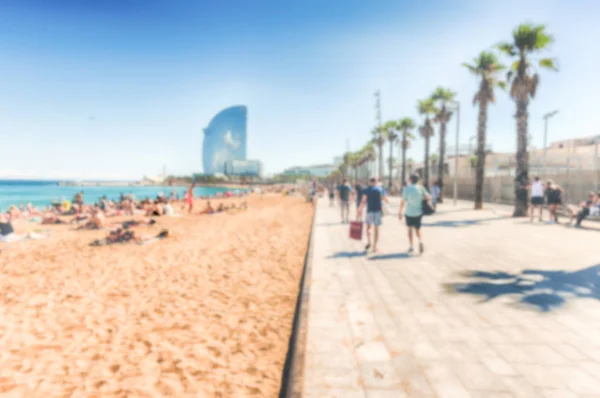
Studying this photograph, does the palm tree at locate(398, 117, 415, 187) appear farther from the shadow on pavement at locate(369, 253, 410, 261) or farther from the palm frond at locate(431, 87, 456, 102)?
the shadow on pavement at locate(369, 253, 410, 261)

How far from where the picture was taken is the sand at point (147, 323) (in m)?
3.46

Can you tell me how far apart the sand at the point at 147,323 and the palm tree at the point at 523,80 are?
1330cm

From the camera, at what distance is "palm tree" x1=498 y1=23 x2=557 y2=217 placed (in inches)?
638

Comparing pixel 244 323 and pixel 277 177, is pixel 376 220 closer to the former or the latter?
pixel 244 323

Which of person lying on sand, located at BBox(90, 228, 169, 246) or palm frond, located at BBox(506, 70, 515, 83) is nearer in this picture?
person lying on sand, located at BBox(90, 228, 169, 246)

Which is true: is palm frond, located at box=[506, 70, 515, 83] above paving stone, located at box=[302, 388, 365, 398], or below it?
above

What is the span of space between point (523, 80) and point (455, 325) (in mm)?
16974

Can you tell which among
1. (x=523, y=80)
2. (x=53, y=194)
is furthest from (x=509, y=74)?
(x=53, y=194)

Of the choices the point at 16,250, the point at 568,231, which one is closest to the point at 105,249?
the point at 16,250

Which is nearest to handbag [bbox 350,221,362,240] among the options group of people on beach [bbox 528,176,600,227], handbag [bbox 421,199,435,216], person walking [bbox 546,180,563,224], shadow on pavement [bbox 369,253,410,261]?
shadow on pavement [bbox 369,253,410,261]

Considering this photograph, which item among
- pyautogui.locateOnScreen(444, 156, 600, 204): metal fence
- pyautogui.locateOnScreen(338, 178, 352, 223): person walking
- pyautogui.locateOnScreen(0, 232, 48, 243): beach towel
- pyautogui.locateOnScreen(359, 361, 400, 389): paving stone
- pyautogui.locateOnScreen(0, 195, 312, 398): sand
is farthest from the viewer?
pyautogui.locateOnScreen(444, 156, 600, 204): metal fence

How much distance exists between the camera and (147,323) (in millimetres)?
4891

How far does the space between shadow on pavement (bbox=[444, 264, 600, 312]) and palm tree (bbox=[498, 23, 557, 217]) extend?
11.6 metres

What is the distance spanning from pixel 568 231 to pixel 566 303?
Result: 8533 mm
